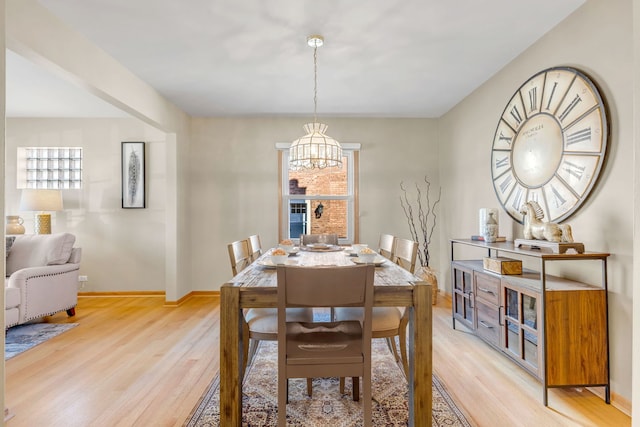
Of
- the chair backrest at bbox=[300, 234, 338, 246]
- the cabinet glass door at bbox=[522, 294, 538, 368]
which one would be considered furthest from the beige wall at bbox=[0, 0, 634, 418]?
the chair backrest at bbox=[300, 234, 338, 246]

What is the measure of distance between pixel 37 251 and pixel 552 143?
491 centimetres

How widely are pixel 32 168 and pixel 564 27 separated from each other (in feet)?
20.3

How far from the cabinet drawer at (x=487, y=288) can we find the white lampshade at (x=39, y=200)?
4.94 metres

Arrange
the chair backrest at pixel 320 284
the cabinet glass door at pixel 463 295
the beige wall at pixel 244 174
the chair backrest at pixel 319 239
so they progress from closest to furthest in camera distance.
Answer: the chair backrest at pixel 320 284 → the cabinet glass door at pixel 463 295 → the beige wall at pixel 244 174 → the chair backrest at pixel 319 239

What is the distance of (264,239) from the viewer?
4.75 meters

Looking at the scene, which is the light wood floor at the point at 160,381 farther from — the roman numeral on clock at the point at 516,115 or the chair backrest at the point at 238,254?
the roman numeral on clock at the point at 516,115

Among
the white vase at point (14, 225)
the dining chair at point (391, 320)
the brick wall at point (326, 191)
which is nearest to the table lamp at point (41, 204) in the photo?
the white vase at point (14, 225)

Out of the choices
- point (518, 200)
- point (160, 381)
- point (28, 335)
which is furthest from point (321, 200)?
point (28, 335)

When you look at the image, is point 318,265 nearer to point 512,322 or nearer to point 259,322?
point 259,322

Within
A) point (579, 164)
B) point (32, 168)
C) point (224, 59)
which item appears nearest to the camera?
point (579, 164)

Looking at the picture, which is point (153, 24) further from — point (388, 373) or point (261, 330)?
point (388, 373)

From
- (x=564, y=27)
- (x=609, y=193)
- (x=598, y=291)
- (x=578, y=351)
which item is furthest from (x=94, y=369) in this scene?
(x=564, y=27)

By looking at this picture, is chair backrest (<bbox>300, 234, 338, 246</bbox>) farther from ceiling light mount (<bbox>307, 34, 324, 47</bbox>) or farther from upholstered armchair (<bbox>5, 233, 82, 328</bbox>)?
upholstered armchair (<bbox>5, 233, 82, 328</bbox>)

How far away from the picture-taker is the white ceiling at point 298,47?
2.27 meters
